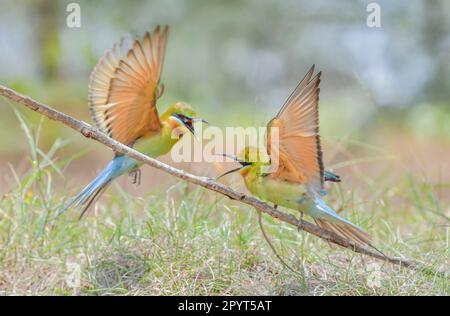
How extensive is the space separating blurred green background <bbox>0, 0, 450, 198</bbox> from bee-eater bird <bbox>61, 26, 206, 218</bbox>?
2871mm

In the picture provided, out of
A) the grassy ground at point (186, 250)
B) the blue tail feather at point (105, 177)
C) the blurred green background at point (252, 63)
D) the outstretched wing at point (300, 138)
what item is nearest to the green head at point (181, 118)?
the blue tail feather at point (105, 177)

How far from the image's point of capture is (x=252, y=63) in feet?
24.0

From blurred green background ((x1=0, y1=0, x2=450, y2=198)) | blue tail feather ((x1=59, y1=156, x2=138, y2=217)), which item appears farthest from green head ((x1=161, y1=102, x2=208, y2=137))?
blurred green background ((x1=0, y1=0, x2=450, y2=198))

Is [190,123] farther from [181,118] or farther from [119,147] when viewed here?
[119,147]

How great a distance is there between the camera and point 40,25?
26.1 ft

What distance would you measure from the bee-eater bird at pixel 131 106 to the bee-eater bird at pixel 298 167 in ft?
1.54

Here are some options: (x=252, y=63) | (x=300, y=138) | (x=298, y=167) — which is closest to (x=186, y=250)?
(x=298, y=167)

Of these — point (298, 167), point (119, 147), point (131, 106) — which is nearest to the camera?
point (119, 147)

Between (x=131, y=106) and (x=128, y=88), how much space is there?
0.27 ft

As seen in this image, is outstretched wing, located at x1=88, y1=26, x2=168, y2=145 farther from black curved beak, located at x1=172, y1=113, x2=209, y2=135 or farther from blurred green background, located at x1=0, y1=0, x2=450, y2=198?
blurred green background, located at x1=0, y1=0, x2=450, y2=198

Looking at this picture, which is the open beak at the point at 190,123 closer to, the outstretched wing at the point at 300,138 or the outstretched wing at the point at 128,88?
the outstretched wing at the point at 128,88

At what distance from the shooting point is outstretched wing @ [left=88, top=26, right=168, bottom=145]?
9.41ft

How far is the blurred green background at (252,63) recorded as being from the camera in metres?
6.09
